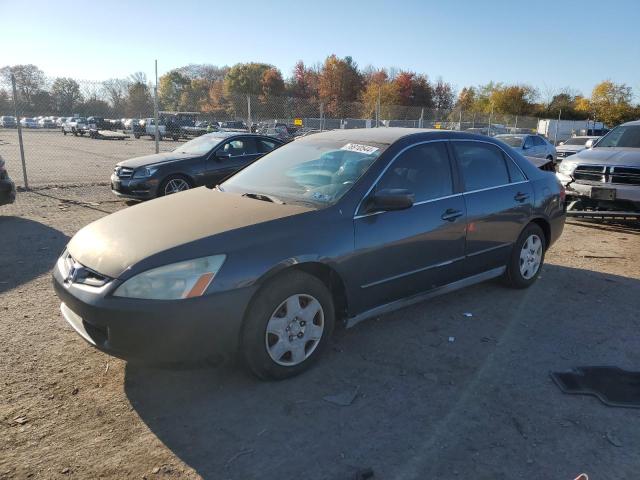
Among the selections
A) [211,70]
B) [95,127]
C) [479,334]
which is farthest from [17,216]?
[211,70]

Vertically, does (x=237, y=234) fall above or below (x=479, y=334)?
above

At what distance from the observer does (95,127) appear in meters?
39.7

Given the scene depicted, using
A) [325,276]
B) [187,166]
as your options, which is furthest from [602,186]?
[187,166]

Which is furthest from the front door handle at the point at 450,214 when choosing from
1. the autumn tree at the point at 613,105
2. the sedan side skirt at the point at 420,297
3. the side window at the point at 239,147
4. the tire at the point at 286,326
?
the autumn tree at the point at 613,105

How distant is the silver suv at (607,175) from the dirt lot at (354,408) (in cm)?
379

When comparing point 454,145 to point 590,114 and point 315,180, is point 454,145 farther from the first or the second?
point 590,114

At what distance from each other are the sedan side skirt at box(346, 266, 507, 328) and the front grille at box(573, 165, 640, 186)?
422 centimetres

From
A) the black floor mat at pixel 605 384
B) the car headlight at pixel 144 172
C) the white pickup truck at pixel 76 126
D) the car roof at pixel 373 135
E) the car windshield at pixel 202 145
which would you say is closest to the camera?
the black floor mat at pixel 605 384

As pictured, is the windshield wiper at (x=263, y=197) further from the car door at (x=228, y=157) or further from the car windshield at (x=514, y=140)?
the car windshield at (x=514, y=140)

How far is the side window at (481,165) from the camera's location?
4523 millimetres

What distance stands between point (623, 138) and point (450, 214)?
6904mm

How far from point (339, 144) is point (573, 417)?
2664 mm

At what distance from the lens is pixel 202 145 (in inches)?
404

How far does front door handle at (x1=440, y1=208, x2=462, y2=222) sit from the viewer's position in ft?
13.7
